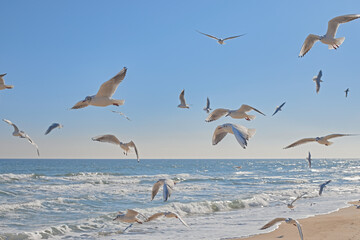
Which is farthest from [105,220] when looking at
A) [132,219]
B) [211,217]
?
[132,219]

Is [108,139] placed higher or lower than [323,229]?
higher

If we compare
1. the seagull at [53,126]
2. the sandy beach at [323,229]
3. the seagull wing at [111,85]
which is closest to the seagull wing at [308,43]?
the seagull wing at [111,85]

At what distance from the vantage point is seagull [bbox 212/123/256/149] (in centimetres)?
423

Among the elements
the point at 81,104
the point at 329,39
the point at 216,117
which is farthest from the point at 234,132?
the point at 329,39

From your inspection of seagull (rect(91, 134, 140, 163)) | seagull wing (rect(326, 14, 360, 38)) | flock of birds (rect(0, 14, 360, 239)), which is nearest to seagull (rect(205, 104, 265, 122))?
flock of birds (rect(0, 14, 360, 239))

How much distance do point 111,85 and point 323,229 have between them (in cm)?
761

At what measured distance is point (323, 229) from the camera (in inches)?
414

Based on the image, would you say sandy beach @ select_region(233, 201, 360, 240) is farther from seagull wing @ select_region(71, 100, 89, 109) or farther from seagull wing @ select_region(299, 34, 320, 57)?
seagull wing @ select_region(71, 100, 89, 109)

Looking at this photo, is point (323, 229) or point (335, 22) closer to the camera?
point (335, 22)

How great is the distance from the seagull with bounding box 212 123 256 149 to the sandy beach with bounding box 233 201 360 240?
196 inches

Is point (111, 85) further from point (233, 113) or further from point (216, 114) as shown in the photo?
point (233, 113)

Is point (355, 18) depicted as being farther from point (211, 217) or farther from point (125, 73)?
point (211, 217)

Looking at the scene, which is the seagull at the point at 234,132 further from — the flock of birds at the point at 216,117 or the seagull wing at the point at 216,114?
the seagull wing at the point at 216,114

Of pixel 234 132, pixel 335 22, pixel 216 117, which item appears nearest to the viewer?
pixel 234 132
